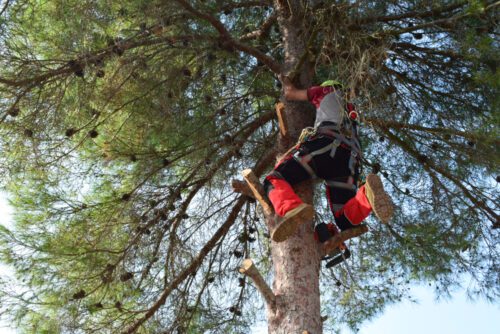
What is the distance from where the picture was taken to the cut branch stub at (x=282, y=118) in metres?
3.45

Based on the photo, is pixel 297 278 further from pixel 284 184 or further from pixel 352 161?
pixel 352 161

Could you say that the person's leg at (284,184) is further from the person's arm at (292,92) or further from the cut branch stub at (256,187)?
the person's arm at (292,92)

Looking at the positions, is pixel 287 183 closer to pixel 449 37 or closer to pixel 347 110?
pixel 347 110

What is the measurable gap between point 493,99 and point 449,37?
0.54 m

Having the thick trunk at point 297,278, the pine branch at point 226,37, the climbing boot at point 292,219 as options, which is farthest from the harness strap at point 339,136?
the pine branch at point 226,37

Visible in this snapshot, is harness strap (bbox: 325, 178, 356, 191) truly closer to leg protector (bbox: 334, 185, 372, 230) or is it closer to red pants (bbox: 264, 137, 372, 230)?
red pants (bbox: 264, 137, 372, 230)

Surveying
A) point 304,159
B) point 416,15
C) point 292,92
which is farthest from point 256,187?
point 416,15

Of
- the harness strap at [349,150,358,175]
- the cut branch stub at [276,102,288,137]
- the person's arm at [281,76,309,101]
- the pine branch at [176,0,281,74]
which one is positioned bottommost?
the harness strap at [349,150,358,175]

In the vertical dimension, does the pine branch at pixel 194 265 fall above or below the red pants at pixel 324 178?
above

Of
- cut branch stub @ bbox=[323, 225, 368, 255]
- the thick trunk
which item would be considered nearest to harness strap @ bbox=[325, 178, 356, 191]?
the thick trunk

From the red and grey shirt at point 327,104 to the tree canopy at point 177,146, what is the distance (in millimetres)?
264

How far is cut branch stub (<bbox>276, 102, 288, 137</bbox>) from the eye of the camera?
3449mm

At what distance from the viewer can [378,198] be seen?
302 cm

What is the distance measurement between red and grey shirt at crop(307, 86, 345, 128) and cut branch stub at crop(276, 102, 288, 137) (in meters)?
0.18
